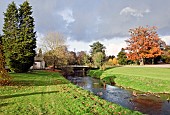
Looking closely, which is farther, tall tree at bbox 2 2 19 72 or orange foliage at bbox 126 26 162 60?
orange foliage at bbox 126 26 162 60

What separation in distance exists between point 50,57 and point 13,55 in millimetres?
22061

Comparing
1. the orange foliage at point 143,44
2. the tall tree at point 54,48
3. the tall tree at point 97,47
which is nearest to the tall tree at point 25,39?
the tall tree at point 54,48

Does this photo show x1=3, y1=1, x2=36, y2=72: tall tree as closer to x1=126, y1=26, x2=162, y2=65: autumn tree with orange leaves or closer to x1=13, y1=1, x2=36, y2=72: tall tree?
x1=13, y1=1, x2=36, y2=72: tall tree

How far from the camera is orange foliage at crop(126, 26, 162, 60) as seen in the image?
57.0 metres

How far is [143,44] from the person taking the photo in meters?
58.4

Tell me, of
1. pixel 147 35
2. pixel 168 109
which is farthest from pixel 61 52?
pixel 168 109

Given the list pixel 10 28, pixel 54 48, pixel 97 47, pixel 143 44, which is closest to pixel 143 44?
pixel 143 44

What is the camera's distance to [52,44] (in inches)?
2363

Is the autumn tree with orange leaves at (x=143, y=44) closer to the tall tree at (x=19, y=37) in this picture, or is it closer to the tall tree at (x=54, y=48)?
the tall tree at (x=54, y=48)

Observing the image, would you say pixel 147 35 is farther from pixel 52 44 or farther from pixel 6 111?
pixel 6 111

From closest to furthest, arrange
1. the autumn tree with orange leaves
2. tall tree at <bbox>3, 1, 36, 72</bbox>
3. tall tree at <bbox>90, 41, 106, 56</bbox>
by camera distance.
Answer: tall tree at <bbox>3, 1, 36, 72</bbox> < the autumn tree with orange leaves < tall tree at <bbox>90, 41, 106, 56</bbox>

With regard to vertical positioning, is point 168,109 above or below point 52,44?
below

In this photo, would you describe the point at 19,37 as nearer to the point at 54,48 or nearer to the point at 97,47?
the point at 54,48

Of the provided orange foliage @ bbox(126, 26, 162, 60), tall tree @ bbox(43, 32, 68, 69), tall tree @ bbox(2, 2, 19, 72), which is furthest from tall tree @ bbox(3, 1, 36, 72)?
orange foliage @ bbox(126, 26, 162, 60)
